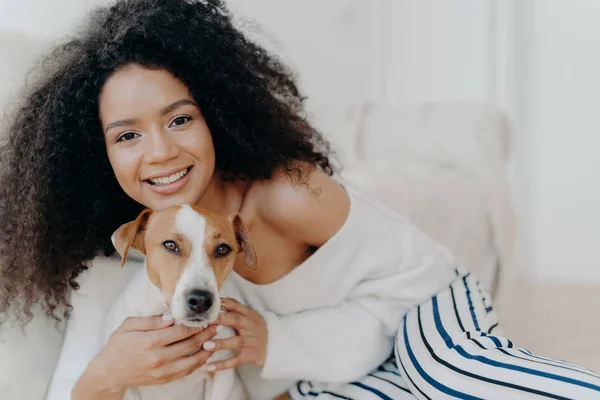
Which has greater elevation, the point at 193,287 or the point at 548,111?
the point at 548,111

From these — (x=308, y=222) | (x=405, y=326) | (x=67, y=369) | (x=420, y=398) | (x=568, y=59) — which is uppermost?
(x=568, y=59)

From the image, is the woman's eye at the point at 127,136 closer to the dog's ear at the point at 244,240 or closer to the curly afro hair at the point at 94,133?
the curly afro hair at the point at 94,133

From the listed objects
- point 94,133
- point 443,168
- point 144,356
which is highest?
point 443,168

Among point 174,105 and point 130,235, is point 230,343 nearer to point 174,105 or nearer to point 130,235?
point 130,235

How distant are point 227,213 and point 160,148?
0.91 feet

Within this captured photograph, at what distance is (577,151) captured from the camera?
2887mm

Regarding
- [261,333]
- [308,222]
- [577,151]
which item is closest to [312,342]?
[261,333]

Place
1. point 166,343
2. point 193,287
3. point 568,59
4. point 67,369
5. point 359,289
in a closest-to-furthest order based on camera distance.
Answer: point 193,287
point 166,343
point 67,369
point 359,289
point 568,59

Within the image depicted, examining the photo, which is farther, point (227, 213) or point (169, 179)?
point (227, 213)

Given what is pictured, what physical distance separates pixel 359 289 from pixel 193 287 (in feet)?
1.59

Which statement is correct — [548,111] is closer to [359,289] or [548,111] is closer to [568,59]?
[568,59]

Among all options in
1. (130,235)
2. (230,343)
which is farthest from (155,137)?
(230,343)

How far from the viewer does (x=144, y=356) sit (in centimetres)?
106

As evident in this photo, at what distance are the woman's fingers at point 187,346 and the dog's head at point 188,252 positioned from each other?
4.3 inches
